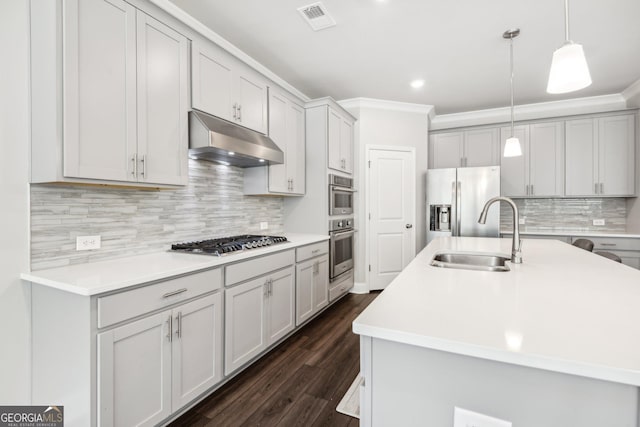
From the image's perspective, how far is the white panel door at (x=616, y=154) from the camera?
391 cm

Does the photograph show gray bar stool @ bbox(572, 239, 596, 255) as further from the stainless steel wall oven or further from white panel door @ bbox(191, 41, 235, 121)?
white panel door @ bbox(191, 41, 235, 121)

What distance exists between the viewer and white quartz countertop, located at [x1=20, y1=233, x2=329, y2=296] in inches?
53.1

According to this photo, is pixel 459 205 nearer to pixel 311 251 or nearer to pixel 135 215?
pixel 311 251

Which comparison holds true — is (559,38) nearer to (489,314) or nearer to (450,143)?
(450,143)

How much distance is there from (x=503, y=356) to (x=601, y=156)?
15.7 feet

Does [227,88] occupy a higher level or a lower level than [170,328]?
higher

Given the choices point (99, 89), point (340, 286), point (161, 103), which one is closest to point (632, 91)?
point (340, 286)

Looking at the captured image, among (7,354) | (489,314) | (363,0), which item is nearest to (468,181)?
(363,0)

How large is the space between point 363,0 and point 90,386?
277 cm

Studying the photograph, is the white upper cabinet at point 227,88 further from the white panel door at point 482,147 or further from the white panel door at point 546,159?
the white panel door at point 546,159

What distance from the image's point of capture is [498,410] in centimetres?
79

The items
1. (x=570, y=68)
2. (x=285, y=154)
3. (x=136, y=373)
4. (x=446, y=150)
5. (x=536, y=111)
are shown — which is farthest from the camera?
(x=446, y=150)

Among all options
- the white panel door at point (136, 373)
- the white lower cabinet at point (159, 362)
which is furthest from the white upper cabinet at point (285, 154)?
the white panel door at point (136, 373)

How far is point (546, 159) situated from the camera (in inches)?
169
